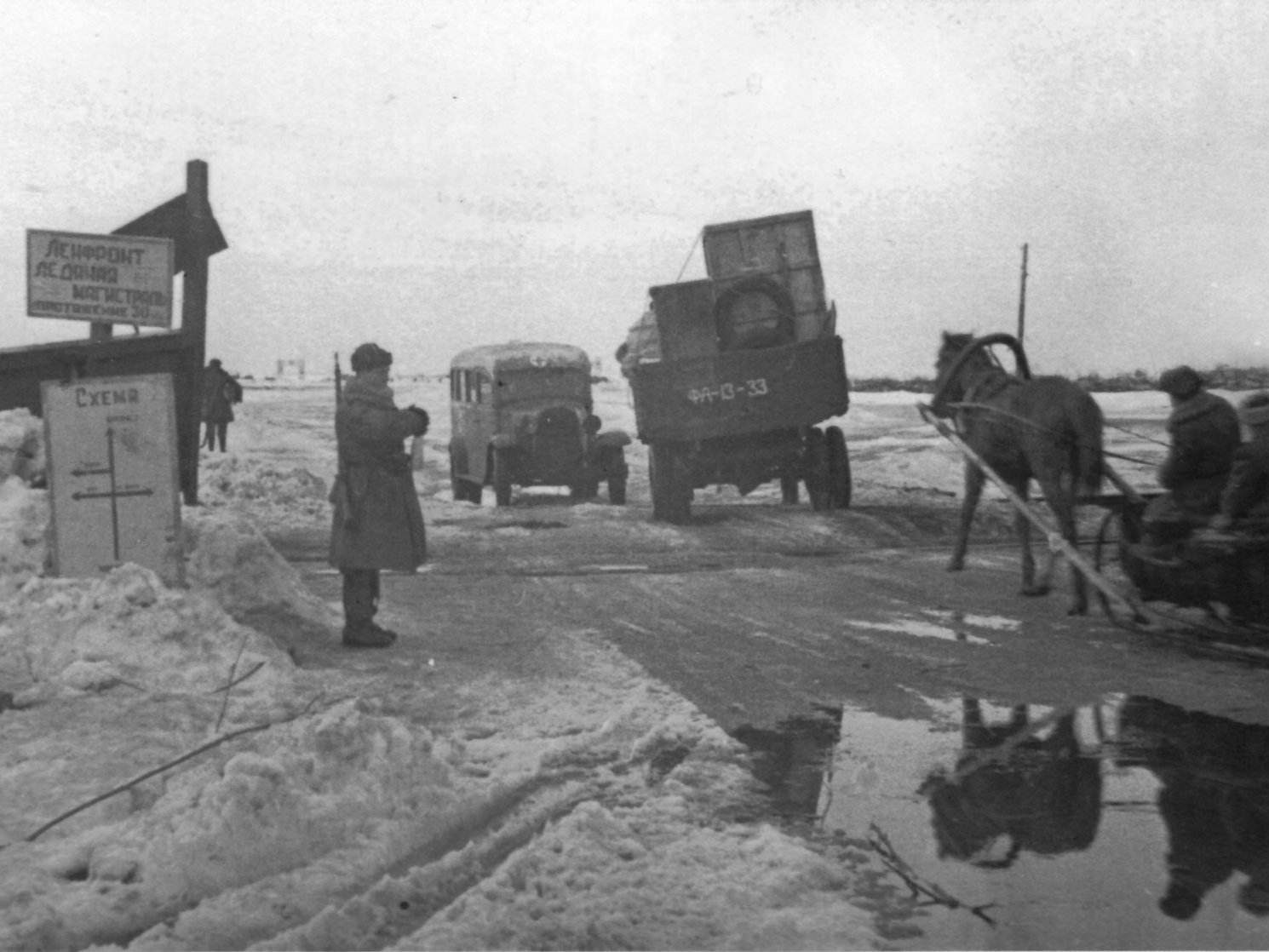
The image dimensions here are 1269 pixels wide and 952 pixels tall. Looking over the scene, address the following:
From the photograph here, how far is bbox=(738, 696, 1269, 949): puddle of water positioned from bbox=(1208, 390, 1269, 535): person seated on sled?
1416 millimetres

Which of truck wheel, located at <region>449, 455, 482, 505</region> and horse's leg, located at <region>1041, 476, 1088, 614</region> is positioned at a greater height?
horse's leg, located at <region>1041, 476, 1088, 614</region>

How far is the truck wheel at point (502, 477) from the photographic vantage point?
21.6 metres

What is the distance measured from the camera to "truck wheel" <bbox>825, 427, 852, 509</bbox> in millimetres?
18688

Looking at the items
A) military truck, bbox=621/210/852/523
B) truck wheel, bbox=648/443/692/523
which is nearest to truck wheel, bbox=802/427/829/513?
military truck, bbox=621/210/852/523

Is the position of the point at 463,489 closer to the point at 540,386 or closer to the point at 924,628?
the point at 540,386

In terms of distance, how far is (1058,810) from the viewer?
511 cm

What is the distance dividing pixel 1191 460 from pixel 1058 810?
4.21m

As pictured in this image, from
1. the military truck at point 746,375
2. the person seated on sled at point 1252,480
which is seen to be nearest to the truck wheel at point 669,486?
the military truck at point 746,375

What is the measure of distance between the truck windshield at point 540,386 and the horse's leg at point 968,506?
432 inches

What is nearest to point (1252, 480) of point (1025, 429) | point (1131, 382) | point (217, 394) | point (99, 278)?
point (1025, 429)

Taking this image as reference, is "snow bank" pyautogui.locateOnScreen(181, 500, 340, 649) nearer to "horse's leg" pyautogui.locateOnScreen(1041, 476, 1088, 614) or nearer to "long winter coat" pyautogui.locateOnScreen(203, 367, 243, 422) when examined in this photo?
"horse's leg" pyautogui.locateOnScreen(1041, 476, 1088, 614)

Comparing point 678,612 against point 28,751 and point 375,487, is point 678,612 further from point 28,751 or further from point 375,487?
point 28,751

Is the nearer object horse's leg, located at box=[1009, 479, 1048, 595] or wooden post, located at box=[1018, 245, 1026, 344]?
horse's leg, located at box=[1009, 479, 1048, 595]

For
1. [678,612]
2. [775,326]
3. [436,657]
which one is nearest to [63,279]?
[436,657]
